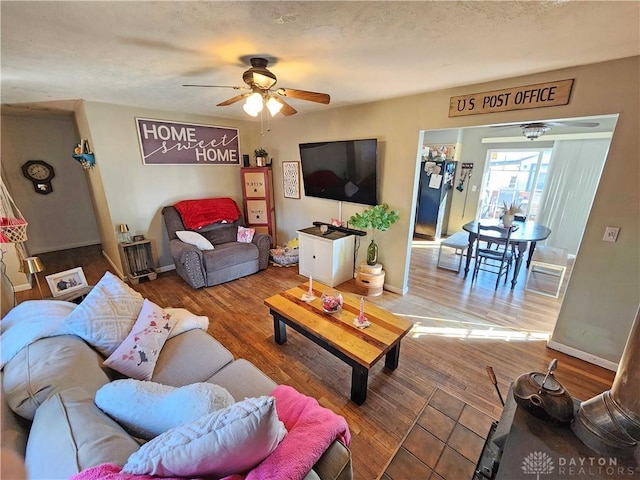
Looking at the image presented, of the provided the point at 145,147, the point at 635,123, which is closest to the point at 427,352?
the point at 635,123

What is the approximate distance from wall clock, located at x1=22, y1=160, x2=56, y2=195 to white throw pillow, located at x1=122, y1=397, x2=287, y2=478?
572 cm

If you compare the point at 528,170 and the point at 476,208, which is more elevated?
the point at 528,170

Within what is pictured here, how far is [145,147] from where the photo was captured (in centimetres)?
353

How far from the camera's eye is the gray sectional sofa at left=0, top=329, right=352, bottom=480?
755 mm

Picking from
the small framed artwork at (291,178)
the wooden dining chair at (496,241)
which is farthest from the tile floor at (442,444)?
the small framed artwork at (291,178)

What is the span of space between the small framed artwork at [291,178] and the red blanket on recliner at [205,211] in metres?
0.92

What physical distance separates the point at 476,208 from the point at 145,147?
611 centimetres

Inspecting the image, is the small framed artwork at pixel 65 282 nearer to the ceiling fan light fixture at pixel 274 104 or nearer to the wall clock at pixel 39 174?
the ceiling fan light fixture at pixel 274 104

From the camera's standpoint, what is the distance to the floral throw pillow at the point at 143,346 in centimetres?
138

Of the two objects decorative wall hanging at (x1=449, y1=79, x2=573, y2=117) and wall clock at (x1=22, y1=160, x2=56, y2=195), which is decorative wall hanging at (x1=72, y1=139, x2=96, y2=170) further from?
decorative wall hanging at (x1=449, y1=79, x2=573, y2=117)

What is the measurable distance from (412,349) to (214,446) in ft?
6.50

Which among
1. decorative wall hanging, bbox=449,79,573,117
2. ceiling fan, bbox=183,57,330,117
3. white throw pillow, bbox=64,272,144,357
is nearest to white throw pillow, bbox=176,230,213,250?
white throw pillow, bbox=64,272,144,357

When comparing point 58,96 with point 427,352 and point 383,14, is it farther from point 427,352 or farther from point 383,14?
point 427,352

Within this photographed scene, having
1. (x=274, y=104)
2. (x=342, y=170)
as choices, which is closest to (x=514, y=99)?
(x=342, y=170)
